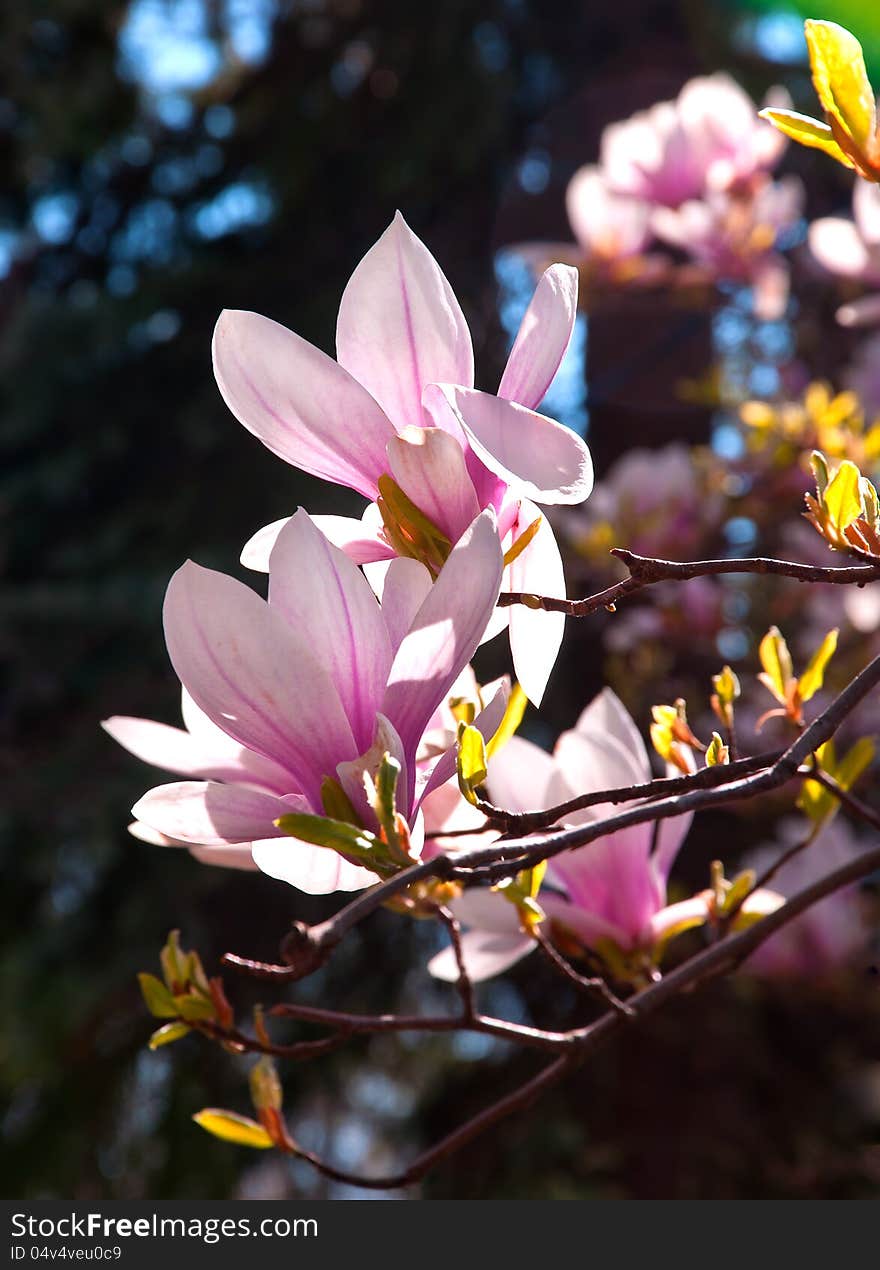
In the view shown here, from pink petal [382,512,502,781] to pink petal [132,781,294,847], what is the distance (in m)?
0.05

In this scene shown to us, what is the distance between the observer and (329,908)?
1.87 m

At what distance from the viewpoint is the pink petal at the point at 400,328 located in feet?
1.23

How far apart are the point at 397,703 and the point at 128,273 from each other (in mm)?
2424

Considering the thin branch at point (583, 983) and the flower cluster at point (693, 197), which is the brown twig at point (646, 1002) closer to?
the thin branch at point (583, 983)

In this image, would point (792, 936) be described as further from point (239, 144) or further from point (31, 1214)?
point (239, 144)

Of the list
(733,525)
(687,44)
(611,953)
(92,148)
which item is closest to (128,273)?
(92,148)

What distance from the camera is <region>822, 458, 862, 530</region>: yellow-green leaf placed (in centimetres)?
38

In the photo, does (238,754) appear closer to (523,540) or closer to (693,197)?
(523,540)

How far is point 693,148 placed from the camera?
3.75ft

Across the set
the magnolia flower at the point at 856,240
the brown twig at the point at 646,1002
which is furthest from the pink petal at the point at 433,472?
the magnolia flower at the point at 856,240

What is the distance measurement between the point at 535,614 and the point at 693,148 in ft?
3.01

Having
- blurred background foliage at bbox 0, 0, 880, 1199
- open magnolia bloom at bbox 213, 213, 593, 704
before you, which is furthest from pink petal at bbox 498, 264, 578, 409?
blurred background foliage at bbox 0, 0, 880, 1199

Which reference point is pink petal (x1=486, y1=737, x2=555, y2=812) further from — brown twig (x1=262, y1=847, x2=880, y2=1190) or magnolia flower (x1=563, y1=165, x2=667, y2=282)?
magnolia flower (x1=563, y1=165, x2=667, y2=282)

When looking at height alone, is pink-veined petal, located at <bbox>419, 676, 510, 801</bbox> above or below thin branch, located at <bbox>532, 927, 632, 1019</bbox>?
above
